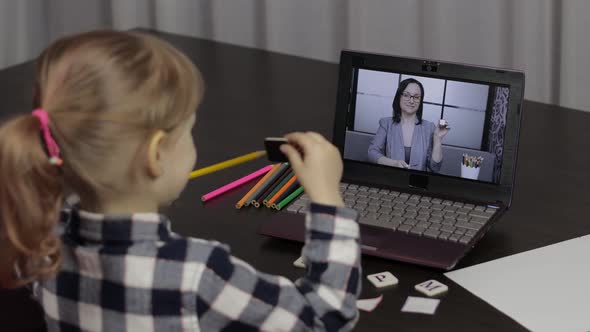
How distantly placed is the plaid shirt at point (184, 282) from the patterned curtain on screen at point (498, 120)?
40cm

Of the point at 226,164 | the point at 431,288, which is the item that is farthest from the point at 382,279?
the point at 226,164

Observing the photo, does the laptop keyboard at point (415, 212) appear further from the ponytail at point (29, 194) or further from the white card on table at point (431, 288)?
the ponytail at point (29, 194)

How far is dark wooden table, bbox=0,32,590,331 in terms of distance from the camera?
1279 millimetres

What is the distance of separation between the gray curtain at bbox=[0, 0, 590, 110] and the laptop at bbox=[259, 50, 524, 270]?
4.79ft

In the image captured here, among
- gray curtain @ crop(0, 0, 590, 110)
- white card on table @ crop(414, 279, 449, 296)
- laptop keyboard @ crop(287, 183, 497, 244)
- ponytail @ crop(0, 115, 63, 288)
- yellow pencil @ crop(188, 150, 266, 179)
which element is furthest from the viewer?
gray curtain @ crop(0, 0, 590, 110)

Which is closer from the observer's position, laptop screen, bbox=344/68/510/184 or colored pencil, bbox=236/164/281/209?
laptop screen, bbox=344/68/510/184

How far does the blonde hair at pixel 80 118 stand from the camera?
3.31 ft

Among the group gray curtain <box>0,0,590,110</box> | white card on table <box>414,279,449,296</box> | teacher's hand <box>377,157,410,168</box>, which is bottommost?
white card on table <box>414,279,449,296</box>

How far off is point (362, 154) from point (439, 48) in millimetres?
1631

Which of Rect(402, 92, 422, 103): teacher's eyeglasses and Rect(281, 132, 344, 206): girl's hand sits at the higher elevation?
Rect(402, 92, 422, 103): teacher's eyeglasses

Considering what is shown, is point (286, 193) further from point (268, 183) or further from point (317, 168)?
point (317, 168)

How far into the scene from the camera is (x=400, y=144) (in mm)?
1510

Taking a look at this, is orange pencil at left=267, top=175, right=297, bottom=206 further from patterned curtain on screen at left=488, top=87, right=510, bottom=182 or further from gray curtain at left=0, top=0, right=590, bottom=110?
gray curtain at left=0, top=0, right=590, bottom=110

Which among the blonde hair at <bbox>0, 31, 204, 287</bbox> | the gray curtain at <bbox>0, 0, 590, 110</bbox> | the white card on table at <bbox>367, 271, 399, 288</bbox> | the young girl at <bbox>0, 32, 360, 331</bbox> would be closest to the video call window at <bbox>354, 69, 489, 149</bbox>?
the white card on table at <bbox>367, 271, 399, 288</bbox>
